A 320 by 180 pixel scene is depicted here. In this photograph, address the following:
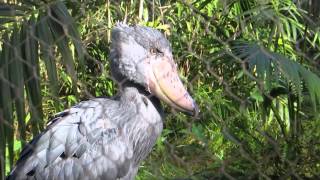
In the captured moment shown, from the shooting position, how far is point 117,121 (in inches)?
74.4

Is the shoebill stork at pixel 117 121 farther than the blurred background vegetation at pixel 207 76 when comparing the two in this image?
No

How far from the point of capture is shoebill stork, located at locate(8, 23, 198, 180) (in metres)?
1.84

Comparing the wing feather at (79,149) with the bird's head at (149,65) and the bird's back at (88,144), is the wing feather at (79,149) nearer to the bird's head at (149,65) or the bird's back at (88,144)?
the bird's back at (88,144)

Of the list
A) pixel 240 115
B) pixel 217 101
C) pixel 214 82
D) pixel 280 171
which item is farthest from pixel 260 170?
pixel 214 82

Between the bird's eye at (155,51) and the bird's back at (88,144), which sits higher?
the bird's eye at (155,51)

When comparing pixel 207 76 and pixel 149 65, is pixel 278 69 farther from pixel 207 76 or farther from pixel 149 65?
pixel 207 76

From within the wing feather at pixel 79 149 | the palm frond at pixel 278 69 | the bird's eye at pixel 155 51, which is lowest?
the wing feather at pixel 79 149

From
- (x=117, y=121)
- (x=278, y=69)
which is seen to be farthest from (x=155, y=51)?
(x=278, y=69)

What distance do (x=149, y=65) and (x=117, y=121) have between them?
0.19 m

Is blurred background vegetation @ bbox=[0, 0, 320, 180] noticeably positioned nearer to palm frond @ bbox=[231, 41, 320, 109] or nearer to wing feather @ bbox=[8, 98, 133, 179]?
palm frond @ bbox=[231, 41, 320, 109]

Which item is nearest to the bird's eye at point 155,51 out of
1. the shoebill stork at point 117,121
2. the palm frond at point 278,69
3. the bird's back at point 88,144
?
the shoebill stork at point 117,121

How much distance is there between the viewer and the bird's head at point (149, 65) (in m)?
1.85

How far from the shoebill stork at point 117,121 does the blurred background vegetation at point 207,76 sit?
0.15 metres

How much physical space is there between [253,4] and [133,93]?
1.05 meters
